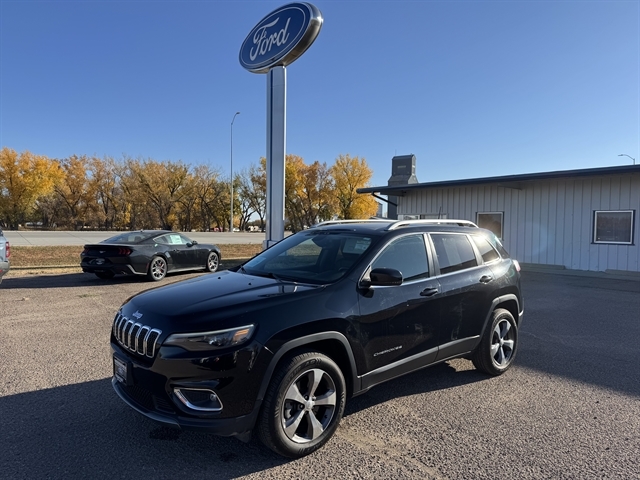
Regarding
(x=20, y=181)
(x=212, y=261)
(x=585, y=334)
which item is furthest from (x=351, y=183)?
(x=585, y=334)

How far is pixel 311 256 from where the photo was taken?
4230 mm

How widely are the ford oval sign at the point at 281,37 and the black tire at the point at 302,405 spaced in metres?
11.2

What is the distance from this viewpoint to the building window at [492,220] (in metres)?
16.8

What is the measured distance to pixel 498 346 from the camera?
4.77 m

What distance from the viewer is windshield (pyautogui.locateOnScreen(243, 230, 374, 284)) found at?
3748mm

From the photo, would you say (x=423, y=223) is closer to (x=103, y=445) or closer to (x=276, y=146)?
(x=103, y=445)

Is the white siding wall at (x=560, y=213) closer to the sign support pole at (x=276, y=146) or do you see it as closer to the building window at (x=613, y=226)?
the building window at (x=613, y=226)

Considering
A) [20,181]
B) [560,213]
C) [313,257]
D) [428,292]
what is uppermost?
[20,181]

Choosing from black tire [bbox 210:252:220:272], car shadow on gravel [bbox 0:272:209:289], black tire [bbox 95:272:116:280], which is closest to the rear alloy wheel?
black tire [bbox 210:252:220:272]

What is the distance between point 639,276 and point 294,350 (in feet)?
47.4

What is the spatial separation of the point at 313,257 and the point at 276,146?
30.9 ft

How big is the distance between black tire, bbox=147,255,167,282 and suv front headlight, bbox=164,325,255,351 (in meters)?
9.39

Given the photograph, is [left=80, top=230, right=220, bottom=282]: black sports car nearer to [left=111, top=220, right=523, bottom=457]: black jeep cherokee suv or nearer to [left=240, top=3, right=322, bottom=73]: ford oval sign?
[left=240, top=3, right=322, bottom=73]: ford oval sign

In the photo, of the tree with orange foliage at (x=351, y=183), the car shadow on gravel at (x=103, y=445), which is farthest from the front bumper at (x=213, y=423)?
the tree with orange foliage at (x=351, y=183)
